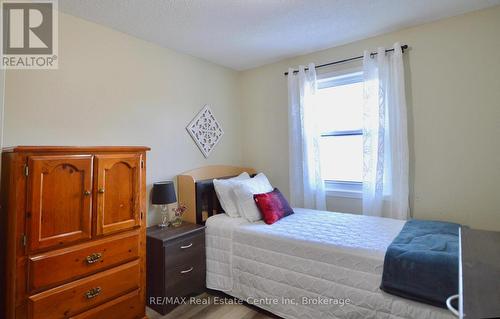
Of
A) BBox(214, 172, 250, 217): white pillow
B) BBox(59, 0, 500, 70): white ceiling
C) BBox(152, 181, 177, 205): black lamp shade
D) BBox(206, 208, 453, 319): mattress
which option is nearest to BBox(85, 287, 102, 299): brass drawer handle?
BBox(152, 181, 177, 205): black lamp shade

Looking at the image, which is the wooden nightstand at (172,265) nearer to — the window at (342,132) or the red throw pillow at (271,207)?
the red throw pillow at (271,207)

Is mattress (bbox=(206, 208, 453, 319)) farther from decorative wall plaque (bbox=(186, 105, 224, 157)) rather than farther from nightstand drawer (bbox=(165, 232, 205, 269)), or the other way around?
decorative wall plaque (bbox=(186, 105, 224, 157))

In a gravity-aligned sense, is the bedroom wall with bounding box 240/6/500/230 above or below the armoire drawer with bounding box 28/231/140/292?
above

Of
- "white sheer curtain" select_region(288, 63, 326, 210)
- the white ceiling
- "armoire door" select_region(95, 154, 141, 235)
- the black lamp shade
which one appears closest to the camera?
"armoire door" select_region(95, 154, 141, 235)

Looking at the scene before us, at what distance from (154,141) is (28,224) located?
1343mm

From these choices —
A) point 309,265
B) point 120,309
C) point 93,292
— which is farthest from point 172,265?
point 309,265

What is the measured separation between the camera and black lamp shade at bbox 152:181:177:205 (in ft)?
7.93

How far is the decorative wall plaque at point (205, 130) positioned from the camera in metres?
3.05

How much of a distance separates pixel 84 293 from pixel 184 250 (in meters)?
0.79

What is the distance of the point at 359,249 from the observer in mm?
1776

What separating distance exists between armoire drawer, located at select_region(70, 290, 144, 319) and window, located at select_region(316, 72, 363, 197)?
2.21 metres

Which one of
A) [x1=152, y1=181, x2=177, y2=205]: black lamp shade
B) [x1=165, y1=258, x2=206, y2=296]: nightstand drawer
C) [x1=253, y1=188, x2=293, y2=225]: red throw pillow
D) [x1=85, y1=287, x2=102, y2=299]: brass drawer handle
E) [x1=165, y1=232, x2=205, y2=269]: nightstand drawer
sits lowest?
[x1=165, y1=258, x2=206, y2=296]: nightstand drawer

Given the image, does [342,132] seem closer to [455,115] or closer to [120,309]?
[455,115]

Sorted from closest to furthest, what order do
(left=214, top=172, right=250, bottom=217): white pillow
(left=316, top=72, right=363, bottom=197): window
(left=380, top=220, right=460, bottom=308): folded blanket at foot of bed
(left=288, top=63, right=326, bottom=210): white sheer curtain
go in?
1. (left=380, top=220, right=460, bottom=308): folded blanket at foot of bed
2. (left=214, top=172, right=250, bottom=217): white pillow
3. (left=316, top=72, right=363, bottom=197): window
4. (left=288, top=63, right=326, bottom=210): white sheer curtain
